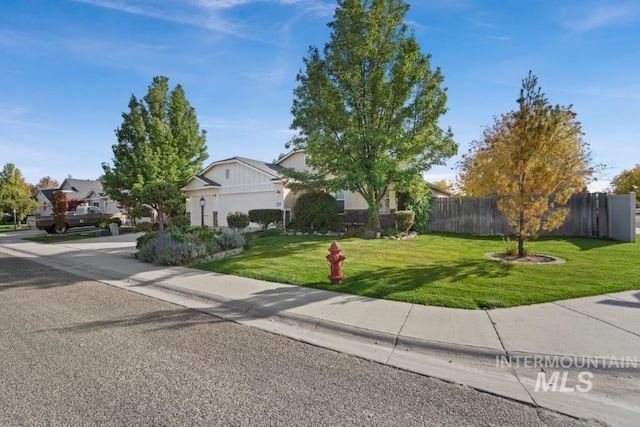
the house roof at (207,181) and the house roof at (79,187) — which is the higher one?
the house roof at (79,187)

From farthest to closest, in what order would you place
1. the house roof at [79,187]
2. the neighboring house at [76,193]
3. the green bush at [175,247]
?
1. the house roof at [79,187]
2. the neighboring house at [76,193]
3. the green bush at [175,247]

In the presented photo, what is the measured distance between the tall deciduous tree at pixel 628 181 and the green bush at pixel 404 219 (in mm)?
49997

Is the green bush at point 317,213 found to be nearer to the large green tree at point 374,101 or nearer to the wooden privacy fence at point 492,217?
the large green tree at point 374,101

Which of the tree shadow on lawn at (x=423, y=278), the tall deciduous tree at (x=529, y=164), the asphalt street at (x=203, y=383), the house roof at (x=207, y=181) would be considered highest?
the house roof at (x=207, y=181)

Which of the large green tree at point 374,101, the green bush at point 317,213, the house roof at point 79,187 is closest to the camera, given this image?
the large green tree at point 374,101

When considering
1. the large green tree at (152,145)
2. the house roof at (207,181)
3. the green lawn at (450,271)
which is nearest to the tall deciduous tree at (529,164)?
the green lawn at (450,271)

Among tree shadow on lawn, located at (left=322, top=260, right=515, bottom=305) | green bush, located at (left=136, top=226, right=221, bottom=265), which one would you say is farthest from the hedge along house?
tree shadow on lawn, located at (left=322, top=260, right=515, bottom=305)

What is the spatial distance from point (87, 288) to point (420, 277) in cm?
726

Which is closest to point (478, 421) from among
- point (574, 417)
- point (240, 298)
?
point (574, 417)

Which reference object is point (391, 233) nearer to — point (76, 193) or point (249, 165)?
point (249, 165)

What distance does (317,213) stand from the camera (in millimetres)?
16562

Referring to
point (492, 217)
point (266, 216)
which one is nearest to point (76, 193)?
point (266, 216)

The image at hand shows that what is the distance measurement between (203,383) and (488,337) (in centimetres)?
330

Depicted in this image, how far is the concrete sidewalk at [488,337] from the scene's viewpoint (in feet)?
10.2
